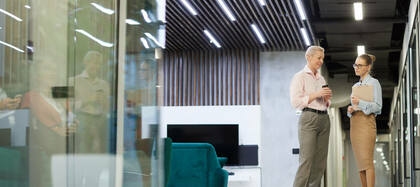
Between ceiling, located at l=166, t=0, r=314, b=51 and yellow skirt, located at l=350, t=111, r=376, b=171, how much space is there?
3925 millimetres

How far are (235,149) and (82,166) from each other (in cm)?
1004

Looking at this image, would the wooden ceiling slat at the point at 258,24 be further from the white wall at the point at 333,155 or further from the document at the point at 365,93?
the document at the point at 365,93

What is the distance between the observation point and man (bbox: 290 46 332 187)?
17.5ft

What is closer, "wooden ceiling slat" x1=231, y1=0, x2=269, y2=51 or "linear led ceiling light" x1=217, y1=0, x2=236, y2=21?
"linear led ceiling light" x1=217, y1=0, x2=236, y2=21

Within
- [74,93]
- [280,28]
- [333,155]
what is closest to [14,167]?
[74,93]

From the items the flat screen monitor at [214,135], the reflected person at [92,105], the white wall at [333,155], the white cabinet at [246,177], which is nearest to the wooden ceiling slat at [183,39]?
the flat screen monitor at [214,135]

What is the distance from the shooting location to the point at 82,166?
3111 millimetres

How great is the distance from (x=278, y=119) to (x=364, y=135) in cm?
730

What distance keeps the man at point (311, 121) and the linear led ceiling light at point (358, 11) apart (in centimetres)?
520

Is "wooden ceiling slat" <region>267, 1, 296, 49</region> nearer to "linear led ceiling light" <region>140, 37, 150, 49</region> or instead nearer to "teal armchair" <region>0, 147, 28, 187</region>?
"linear led ceiling light" <region>140, 37, 150, 49</region>

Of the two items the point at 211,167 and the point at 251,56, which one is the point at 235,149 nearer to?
the point at 251,56

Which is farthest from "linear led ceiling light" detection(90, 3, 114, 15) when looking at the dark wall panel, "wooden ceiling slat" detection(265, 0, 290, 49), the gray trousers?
the dark wall panel

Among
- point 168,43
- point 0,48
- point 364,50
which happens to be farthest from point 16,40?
point 364,50

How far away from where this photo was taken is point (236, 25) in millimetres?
11242
